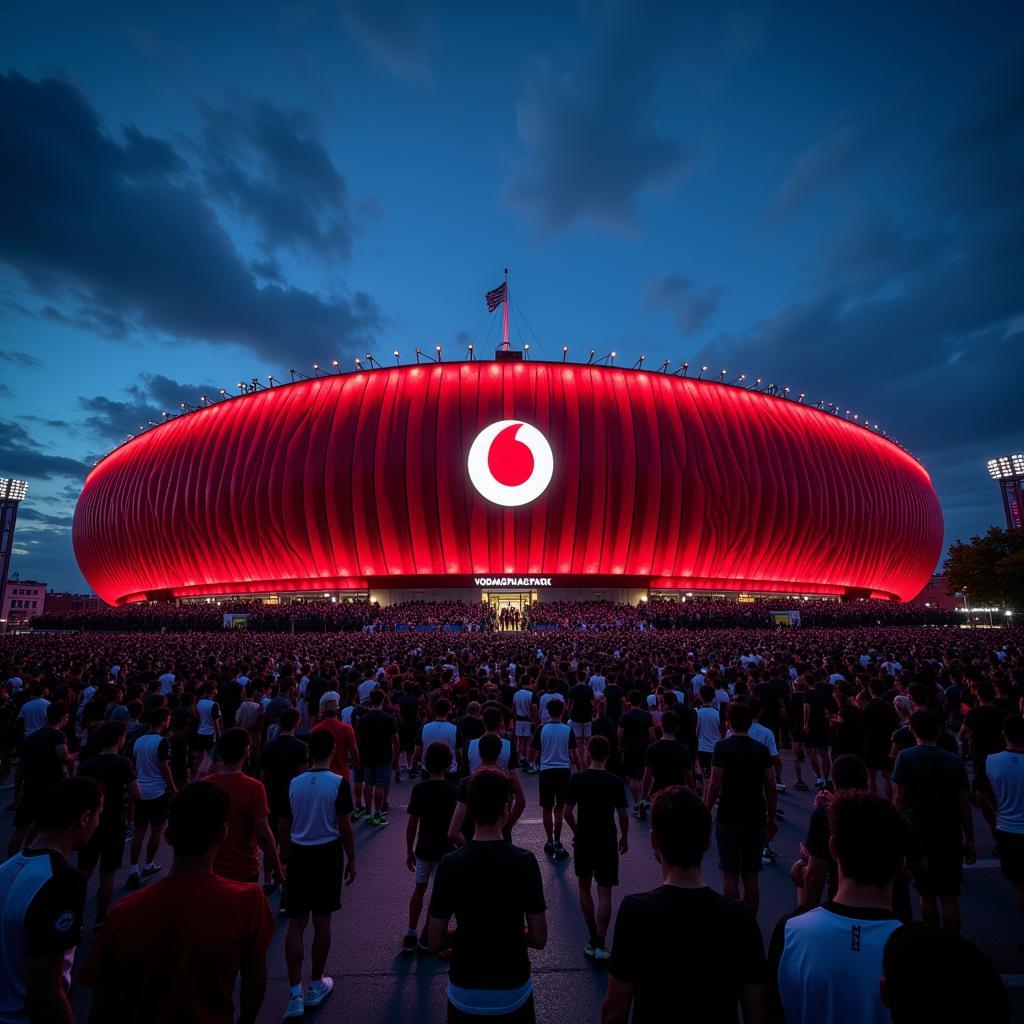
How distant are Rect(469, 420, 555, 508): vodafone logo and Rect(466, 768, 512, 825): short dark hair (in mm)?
40719

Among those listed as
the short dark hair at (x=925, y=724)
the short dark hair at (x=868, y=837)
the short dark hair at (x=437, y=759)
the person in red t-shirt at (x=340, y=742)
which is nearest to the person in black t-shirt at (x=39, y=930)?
the short dark hair at (x=437, y=759)

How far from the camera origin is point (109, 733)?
20.9 ft

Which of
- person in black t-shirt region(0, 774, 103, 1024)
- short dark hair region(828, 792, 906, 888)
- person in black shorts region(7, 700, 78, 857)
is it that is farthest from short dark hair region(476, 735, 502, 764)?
person in black shorts region(7, 700, 78, 857)

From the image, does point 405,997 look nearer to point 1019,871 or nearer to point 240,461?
point 1019,871

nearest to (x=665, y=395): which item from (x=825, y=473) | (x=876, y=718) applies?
(x=825, y=473)

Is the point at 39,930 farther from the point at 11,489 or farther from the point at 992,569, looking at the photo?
the point at 11,489

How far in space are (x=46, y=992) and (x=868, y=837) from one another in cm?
394

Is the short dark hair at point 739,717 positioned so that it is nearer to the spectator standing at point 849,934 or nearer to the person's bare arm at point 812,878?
the person's bare arm at point 812,878

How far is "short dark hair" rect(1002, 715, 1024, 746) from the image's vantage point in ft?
19.4

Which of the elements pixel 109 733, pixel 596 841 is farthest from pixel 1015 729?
pixel 109 733

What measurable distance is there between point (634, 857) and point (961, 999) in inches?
282

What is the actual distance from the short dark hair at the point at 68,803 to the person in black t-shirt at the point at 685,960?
2899mm

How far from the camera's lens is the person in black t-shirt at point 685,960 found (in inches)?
99.8

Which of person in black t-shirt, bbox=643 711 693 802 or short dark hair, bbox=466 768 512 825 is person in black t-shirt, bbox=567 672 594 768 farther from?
short dark hair, bbox=466 768 512 825
